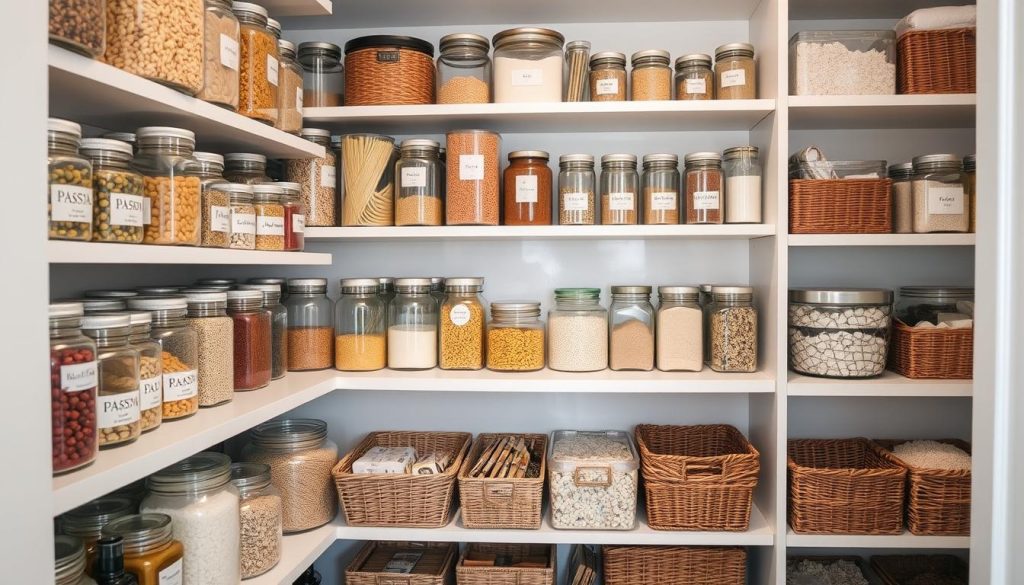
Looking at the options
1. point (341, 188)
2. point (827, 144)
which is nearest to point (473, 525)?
point (341, 188)

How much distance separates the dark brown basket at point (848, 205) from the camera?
5.77ft

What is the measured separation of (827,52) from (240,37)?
4.87ft

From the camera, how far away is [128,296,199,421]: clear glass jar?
1.25 metres

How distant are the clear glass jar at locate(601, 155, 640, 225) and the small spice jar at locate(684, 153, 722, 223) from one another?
16 centimetres

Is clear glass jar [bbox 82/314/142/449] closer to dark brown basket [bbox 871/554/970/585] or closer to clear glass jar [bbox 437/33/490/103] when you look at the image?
clear glass jar [bbox 437/33/490/103]

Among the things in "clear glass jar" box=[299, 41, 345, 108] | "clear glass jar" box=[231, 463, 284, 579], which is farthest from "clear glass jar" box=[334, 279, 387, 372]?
"clear glass jar" box=[299, 41, 345, 108]

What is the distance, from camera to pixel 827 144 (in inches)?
81.1

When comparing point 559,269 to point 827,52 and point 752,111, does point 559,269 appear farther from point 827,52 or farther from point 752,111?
point 827,52

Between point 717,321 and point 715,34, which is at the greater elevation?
point 715,34

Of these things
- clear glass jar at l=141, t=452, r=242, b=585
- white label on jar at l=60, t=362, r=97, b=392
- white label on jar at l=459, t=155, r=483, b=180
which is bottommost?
clear glass jar at l=141, t=452, r=242, b=585

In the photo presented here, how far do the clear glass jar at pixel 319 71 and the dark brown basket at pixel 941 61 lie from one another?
1.60m

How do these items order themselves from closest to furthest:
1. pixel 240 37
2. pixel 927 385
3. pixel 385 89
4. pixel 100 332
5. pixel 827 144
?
pixel 100 332 → pixel 240 37 → pixel 927 385 → pixel 385 89 → pixel 827 144

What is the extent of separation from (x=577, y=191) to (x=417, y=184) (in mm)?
452

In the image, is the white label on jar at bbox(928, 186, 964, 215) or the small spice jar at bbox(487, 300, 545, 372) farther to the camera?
the small spice jar at bbox(487, 300, 545, 372)
